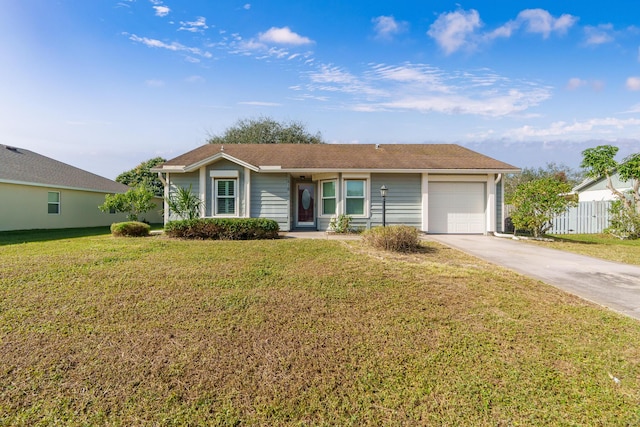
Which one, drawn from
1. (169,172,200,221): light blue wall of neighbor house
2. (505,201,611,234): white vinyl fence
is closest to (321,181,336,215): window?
(169,172,200,221): light blue wall of neighbor house

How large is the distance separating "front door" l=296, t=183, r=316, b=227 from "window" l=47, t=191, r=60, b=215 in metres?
13.6

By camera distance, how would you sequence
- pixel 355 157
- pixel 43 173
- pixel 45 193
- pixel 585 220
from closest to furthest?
pixel 355 157
pixel 585 220
pixel 45 193
pixel 43 173

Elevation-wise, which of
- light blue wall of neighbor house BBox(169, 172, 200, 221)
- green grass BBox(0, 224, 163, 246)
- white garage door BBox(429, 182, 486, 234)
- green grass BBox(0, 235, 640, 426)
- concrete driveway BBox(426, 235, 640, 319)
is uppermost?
light blue wall of neighbor house BBox(169, 172, 200, 221)

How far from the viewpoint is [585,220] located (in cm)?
1493

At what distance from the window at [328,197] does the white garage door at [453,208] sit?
13.4 ft

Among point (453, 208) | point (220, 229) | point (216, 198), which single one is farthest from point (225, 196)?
point (453, 208)

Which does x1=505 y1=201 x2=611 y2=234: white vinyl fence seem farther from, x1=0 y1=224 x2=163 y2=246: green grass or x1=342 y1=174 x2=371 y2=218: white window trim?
x1=0 y1=224 x2=163 y2=246: green grass

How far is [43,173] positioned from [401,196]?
62.9 ft

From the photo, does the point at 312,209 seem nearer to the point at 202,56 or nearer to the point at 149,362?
the point at 202,56

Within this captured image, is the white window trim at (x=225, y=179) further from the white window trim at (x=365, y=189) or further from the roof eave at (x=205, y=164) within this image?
the white window trim at (x=365, y=189)

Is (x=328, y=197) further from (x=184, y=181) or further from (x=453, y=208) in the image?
(x=184, y=181)

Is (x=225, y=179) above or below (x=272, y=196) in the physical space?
above

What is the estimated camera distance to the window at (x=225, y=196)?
39.5 ft

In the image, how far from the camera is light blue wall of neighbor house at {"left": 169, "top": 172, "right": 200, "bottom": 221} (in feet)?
39.8
